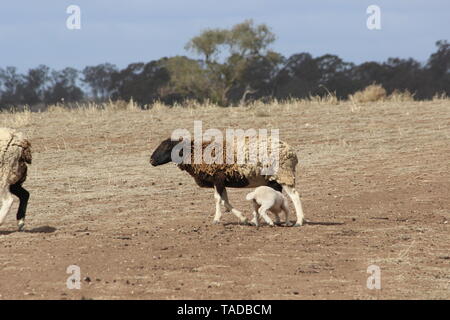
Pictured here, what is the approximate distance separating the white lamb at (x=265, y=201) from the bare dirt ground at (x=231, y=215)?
0.88 ft

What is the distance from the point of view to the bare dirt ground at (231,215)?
9.60 m

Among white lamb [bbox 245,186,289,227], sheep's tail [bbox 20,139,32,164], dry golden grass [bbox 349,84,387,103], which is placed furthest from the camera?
dry golden grass [bbox 349,84,387,103]

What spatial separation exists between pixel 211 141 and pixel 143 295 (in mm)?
4787

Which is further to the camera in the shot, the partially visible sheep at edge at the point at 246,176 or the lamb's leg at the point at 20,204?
the partially visible sheep at edge at the point at 246,176

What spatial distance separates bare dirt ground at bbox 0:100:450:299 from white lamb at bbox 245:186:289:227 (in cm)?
27

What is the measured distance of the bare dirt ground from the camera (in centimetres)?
960

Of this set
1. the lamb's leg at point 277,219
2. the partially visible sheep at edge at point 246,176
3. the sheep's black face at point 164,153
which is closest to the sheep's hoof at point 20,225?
the sheep's black face at point 164,153

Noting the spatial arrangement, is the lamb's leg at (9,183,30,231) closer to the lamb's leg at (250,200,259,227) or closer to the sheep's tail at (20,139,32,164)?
the sheep's tail at (20,139,32,164)

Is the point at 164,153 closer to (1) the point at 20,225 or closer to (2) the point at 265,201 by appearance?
(2) the point at 265,201

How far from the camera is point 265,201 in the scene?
12.6m

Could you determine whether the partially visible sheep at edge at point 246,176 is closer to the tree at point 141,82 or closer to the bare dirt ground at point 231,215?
the bare dirt ground at point 231,215

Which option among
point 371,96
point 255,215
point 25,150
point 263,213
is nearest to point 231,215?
point 255,215

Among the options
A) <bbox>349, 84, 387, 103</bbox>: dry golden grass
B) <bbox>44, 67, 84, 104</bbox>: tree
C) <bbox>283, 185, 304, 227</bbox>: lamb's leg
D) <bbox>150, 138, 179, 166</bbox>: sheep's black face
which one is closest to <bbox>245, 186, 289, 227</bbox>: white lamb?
<bbox>283, 185, 304, 227</bbox>: lamb's leg

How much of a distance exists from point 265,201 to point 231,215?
1.85 metres
